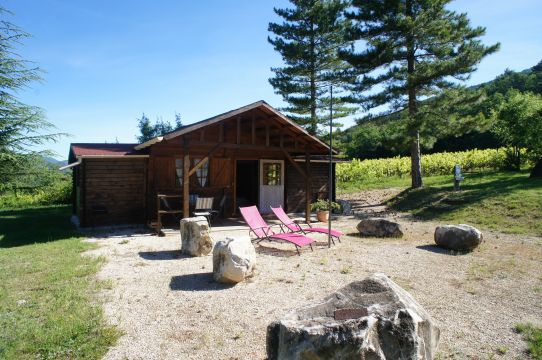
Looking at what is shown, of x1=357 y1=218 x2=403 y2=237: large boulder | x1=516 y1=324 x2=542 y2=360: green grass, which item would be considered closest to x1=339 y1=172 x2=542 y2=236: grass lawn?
x1=357 y1=218 x2=403 y2=237: large boulder

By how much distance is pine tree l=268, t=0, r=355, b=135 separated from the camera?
66.5ft

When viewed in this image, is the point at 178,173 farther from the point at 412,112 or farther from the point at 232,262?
the point at 412,112

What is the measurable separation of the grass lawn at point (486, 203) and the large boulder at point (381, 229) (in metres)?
3.25

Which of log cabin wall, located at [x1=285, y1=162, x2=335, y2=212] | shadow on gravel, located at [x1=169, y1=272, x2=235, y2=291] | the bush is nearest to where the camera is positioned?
shadow on gravel, located at [x1=169, y1=272, x2=235, y2=291]

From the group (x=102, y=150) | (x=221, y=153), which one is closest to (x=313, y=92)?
(x=221, y=153)

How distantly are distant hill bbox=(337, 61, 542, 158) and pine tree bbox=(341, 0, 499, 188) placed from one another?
0.74m

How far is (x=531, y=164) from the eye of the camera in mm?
19203

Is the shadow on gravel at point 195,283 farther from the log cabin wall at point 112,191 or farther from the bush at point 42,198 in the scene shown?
the bush at point 42,198

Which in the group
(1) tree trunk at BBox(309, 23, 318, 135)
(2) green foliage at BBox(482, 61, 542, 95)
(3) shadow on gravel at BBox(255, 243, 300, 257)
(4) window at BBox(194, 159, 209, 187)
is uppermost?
(2) green foliage at BBox(482, 61, 542, 95)

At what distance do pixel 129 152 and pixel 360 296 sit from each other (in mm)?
10040

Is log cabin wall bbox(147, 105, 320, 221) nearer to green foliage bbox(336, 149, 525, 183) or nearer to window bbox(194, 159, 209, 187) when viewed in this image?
window bbox(194, 159, 209, 187)

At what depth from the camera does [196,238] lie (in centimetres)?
745

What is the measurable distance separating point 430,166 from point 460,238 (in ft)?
55.6

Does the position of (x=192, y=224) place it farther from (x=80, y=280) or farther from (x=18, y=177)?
(x=18, y=177)
